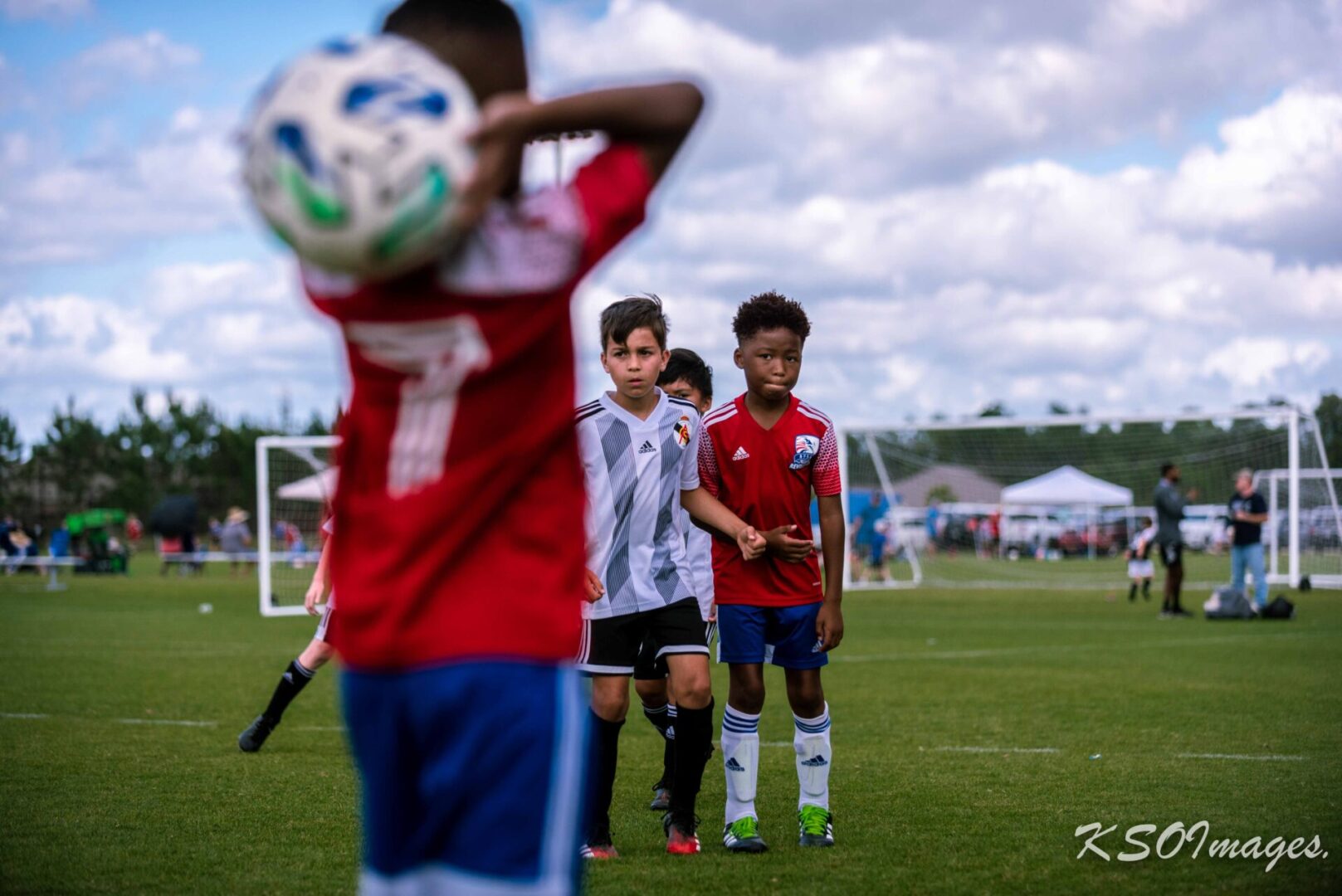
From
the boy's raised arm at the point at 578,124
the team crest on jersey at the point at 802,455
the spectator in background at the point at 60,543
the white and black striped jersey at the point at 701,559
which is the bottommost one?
the spectator in background at the point at 60,543

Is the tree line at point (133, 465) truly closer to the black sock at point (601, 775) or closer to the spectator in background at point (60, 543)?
the spectator in background at point (60, 543)

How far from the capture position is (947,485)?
155ft

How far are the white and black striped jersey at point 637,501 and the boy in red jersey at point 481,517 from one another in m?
3.46

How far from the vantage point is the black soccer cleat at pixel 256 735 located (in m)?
8.58

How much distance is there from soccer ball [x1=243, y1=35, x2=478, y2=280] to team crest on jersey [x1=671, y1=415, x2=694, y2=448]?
3.78 m

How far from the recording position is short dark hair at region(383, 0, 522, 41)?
92.1 inches

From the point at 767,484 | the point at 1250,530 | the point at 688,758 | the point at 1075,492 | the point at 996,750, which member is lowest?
the point at 996,750

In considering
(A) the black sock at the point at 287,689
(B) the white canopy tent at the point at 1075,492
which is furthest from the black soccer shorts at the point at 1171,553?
(B) the white canopy tent at the point at 1075,492

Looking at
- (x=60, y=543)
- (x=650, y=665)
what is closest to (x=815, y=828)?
(x=650, y=665)

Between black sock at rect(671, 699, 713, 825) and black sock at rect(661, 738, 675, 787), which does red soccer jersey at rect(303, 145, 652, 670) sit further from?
black sock at rect(661, 738, 675, 787)

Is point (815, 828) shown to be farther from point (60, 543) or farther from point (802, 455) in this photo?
point (60, 543)

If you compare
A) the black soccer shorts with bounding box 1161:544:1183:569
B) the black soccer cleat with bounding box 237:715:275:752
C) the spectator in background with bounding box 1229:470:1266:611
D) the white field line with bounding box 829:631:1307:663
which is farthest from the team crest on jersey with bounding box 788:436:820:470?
the spectator in background with bounding box 1229:470:1266:611

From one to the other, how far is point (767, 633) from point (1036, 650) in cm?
1129

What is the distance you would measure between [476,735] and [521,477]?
1.44ft
